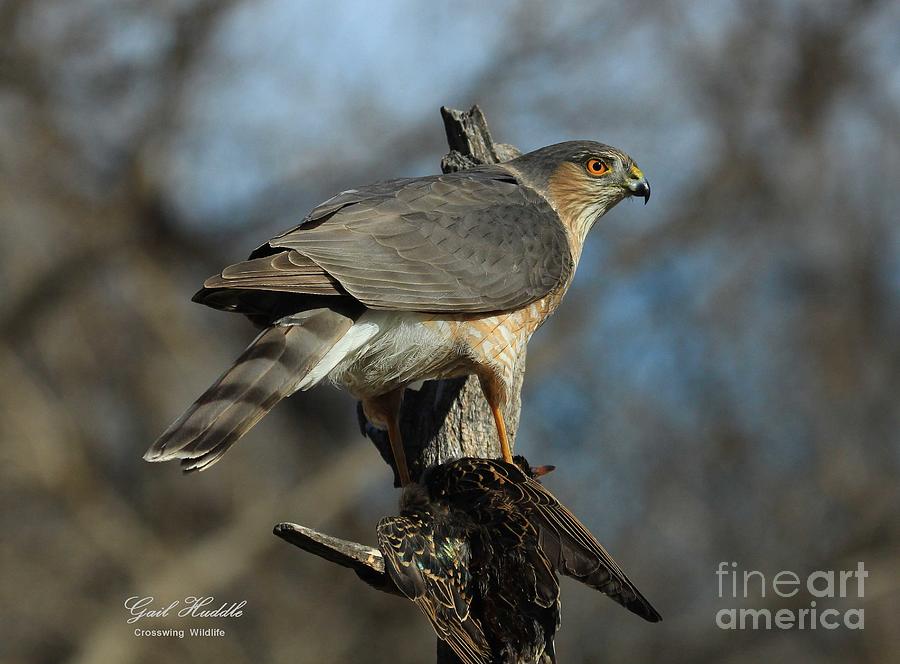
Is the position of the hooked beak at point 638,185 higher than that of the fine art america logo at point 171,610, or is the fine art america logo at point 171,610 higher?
the hooked beak at point 638,185

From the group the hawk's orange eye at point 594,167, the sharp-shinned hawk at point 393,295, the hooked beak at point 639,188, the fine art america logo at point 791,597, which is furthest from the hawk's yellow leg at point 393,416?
the fine art america logo at point 791,597

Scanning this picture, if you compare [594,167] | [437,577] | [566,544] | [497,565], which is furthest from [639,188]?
[437,577]

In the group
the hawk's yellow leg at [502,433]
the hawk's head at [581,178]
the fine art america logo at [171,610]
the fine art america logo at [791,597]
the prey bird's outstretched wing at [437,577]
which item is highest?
the hawk's head at [581,178]

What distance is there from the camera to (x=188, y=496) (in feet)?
33.9

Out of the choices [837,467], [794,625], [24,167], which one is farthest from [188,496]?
[837,467]

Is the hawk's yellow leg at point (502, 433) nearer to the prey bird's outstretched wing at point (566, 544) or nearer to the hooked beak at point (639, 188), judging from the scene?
the prey bird's outstretched wing at point (566, 544)

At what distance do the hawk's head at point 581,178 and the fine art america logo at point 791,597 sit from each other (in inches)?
214

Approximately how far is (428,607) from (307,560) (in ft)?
23.2

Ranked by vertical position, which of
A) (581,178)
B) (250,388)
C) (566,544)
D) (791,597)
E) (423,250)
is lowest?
(566,544)

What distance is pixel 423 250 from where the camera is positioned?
4035 mm

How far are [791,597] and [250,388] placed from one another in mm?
7254

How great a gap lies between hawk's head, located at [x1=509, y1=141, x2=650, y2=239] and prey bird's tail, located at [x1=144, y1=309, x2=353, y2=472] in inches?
60.4

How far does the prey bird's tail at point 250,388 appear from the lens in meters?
3.19

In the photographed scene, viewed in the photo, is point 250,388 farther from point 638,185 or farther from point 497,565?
point 638,185
